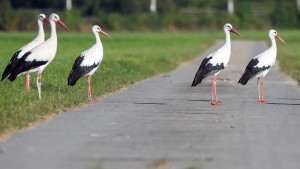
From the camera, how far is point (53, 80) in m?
24.7

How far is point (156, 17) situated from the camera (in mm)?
106438

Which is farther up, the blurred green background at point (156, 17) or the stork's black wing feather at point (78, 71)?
the blurred green background at point (156, 17)

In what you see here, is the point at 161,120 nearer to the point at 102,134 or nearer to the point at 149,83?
the point at 102,134

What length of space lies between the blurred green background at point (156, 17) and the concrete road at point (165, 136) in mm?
79331

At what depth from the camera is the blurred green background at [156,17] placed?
100125 mm

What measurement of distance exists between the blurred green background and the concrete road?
79331 mm

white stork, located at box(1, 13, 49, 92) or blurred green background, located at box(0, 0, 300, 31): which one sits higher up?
blurred green background, located at box(0, 0, 300, 31)

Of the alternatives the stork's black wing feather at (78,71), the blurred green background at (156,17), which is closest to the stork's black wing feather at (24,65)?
the stork's black wing feather at (78,71)

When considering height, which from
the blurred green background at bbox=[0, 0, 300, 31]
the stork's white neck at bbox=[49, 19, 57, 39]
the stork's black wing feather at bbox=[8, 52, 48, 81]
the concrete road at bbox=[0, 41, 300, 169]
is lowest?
the concrete road at bbox=[0, 41, 300, 169]

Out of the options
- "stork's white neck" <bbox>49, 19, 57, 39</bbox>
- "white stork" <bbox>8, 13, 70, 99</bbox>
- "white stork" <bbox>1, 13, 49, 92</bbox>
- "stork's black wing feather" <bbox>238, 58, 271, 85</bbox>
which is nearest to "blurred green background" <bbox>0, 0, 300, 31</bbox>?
"stork's white neck" <bbox>49, 19, 57, 39</bbox>

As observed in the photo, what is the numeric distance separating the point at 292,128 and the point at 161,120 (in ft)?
7.18

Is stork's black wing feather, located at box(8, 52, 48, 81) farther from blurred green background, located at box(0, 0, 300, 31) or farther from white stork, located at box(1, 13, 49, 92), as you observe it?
blurred green background, located at box(0, 0, 300, 31)

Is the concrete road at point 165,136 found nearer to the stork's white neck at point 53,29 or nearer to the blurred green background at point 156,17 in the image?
the stork's white neck at point 53,29

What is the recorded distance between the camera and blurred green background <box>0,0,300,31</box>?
3942 inches
